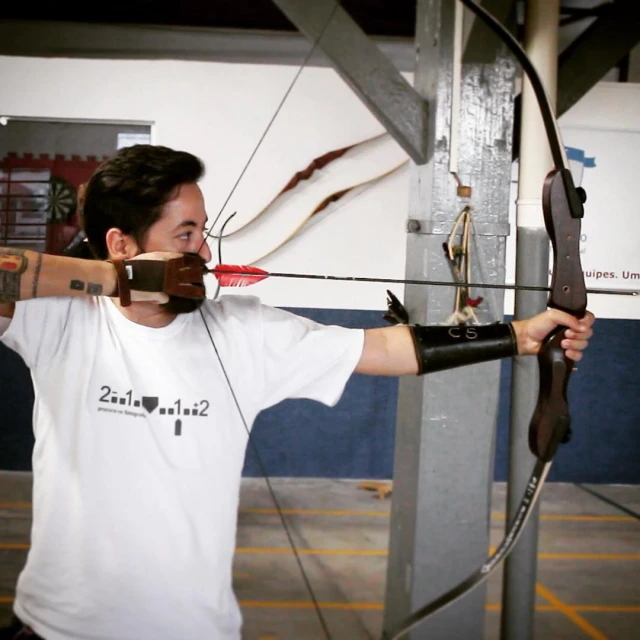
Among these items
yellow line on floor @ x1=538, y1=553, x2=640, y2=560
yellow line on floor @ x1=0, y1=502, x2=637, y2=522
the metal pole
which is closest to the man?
the metal pole

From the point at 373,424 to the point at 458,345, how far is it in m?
1.95

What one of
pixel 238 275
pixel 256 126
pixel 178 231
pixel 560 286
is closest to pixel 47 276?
pixel 178 231

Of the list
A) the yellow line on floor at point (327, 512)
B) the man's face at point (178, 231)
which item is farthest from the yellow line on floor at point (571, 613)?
the man's face at point (178, 231)

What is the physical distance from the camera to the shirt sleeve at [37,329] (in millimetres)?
990

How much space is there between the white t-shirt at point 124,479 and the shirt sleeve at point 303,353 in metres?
0.08

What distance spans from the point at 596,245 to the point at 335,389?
2.55 metres

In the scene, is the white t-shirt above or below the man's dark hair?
below

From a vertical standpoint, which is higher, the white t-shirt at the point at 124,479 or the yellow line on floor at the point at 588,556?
the white t-shirt at the point at 124,479

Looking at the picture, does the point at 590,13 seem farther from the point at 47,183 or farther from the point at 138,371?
the point at 138,371

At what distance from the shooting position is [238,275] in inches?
45.6

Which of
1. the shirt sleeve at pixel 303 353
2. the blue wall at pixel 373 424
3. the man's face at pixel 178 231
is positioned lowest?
the blue wall at pixel 373 424

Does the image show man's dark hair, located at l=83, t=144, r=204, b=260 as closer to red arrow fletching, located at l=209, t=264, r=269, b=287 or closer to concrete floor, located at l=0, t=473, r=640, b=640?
red arrow fletching, located at l=209, t=264, r=269, b=287

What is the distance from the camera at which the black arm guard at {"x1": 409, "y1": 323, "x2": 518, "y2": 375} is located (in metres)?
1.07

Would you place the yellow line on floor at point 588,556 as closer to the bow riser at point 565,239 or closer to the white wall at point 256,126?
the white wall at point 256,126
